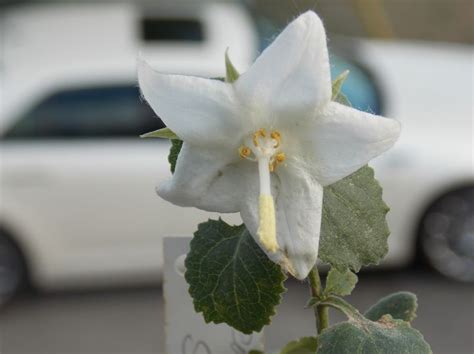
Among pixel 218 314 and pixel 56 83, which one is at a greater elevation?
pixel 56 83

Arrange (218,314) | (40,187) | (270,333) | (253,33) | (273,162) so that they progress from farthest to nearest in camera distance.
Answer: (253,33), (40,187), (270,333), (218,314), (273,162)

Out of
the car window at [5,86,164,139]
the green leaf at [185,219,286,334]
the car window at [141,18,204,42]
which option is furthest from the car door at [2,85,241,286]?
the green leaf at [185,219,286,334]

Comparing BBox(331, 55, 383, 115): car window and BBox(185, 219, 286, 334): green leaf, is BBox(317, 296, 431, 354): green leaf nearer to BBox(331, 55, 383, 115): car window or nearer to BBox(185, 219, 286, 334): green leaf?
BBox(185, 219, 286, 334): green leaf

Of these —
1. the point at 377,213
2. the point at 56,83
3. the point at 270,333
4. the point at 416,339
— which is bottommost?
the point at 270,333

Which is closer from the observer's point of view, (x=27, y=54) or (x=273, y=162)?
(x=273, y=162)

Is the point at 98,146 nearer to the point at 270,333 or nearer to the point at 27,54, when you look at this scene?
the point at 27,54

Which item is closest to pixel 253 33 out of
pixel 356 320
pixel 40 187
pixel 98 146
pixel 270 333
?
pixel 98 146

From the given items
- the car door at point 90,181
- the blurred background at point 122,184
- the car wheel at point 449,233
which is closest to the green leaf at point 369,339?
the blurred background at point 122,184

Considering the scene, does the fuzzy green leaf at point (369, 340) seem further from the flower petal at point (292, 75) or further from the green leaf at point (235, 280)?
the flower petal at point (292, 75)
